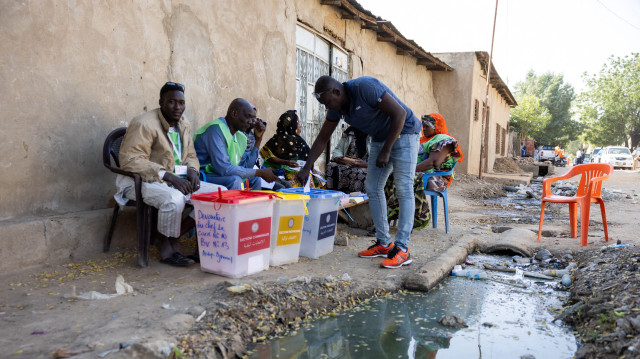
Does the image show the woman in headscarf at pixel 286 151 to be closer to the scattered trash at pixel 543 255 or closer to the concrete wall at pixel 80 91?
the concrete wall at pixel 80 91

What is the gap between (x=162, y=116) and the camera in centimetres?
349

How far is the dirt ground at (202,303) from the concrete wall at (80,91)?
295 millimetres

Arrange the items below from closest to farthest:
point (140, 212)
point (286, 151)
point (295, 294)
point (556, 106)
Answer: point (295, 294), point (140, 212), point (286, 151), point (556, 106)

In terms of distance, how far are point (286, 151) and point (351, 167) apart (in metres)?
0.78

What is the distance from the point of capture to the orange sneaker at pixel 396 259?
3621 millimetres

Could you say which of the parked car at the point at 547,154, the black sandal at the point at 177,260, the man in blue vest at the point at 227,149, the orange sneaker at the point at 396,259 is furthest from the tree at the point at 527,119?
the black sandal at the point at 177,260

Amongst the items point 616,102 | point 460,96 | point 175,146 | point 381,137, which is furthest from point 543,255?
point 616,102

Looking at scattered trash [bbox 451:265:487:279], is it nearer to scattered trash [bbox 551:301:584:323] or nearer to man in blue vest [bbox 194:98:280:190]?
scattered trash [bbox 551:301:584:323]

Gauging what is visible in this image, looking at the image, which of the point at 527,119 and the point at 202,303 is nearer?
the point at 202,303

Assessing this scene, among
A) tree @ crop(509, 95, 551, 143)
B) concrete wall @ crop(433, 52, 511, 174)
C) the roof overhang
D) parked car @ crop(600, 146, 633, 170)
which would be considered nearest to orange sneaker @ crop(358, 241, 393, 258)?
the roof overhang

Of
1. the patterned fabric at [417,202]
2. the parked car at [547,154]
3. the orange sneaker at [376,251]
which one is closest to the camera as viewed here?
the orange sneaker at [376,251]

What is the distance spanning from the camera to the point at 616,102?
→ 1681 inches

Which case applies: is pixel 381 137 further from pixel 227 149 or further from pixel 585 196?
pixel 585 196

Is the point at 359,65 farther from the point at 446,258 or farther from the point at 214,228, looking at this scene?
the point at 214,228
